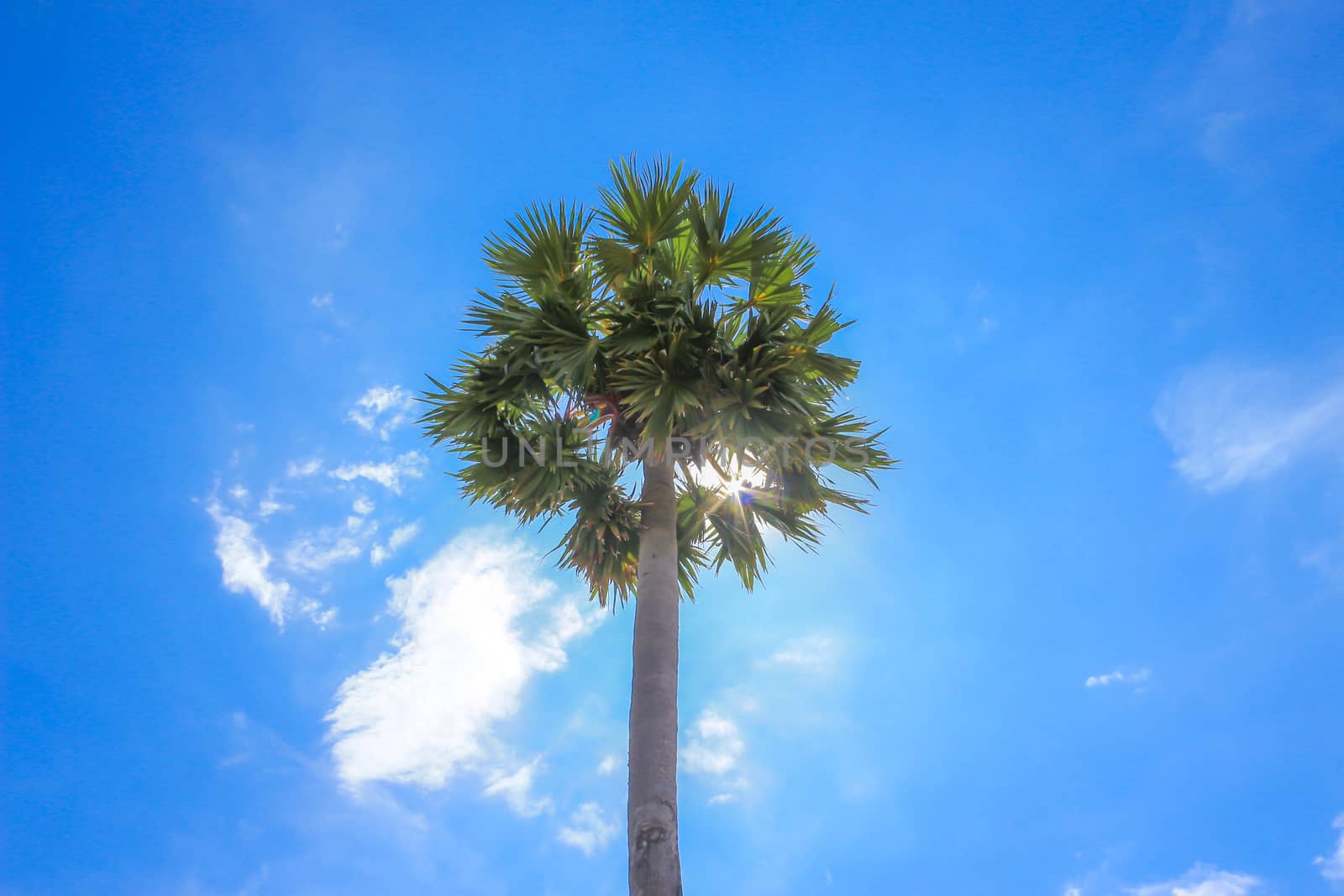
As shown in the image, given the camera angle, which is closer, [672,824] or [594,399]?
[672,824]

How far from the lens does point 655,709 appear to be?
7.16 metres

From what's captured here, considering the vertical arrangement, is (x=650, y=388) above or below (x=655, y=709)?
above

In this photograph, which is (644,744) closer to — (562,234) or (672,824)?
(672,824)

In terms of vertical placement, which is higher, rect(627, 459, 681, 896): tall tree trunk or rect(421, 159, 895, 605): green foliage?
rect(421, 159, 895, 605): green foliage

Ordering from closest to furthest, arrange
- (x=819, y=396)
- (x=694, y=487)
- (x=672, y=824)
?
1. (x=672, y=824)
2. (x=819, y=396)
3. (x=694, y=487)

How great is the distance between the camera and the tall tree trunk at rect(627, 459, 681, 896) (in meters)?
6.47

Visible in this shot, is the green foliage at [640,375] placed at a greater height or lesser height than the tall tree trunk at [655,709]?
greater

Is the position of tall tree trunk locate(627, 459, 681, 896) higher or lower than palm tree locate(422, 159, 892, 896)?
lower

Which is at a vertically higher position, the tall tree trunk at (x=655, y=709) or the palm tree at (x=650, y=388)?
the palm tree at (x=650, y=388)

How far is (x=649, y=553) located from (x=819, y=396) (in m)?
2.45

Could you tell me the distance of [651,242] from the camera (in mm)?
9188

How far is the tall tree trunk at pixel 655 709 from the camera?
647 cm

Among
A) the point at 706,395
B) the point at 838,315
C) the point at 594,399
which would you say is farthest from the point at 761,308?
the point at 594,399

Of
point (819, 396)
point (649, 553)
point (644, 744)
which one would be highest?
point (819, 396)
